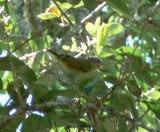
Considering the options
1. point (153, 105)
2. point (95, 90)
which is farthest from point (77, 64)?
point (153, 105)

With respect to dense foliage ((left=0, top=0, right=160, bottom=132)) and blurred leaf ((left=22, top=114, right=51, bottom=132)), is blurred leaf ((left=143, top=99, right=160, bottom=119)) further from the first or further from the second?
blurred leaf ((left=22, top=114, right=51, bottom=132))

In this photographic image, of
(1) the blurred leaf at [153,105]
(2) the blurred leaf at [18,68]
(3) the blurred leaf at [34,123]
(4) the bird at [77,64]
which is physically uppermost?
(2) the blurred leaf at [18,68]

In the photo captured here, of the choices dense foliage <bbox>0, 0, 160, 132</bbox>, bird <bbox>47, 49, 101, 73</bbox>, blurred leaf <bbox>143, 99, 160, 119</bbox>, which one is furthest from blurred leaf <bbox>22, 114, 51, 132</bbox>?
blurred leaf <bbox>143, 99, 160, 119</bbox>

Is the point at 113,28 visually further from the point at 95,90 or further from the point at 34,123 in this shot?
the point at 34,123

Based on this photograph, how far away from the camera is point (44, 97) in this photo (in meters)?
1.15

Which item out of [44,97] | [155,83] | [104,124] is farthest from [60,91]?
[155,83]

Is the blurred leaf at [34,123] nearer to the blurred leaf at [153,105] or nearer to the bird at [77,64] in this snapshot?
the bird at [77,64]

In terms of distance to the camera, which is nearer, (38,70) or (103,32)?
(103,32)

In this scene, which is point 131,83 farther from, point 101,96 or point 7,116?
point 7,116

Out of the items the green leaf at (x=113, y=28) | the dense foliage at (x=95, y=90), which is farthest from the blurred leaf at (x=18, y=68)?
the green leaf at (x=113, y=28)

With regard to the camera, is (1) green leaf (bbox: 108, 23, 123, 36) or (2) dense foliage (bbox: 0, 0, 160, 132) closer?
(2) dense foliage (bbox: 0, 0, 160, 132)

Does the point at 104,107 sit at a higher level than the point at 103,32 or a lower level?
lower

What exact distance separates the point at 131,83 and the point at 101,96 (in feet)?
0.29

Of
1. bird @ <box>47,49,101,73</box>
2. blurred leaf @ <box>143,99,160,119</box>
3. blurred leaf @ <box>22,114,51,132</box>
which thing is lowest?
blurred leaf @ <box>143,99,160,119</box>
